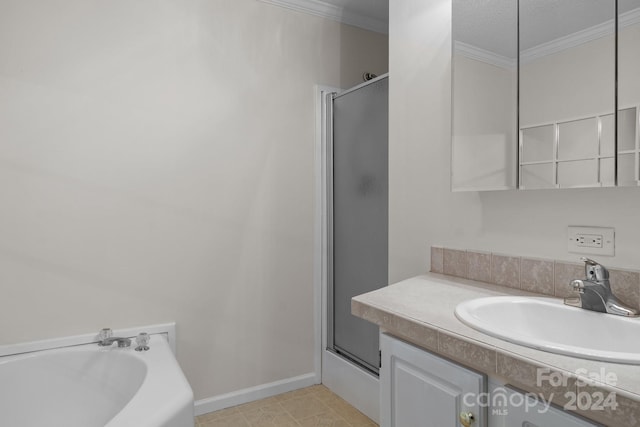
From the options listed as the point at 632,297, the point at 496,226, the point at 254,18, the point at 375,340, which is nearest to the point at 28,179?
the point at 254,18

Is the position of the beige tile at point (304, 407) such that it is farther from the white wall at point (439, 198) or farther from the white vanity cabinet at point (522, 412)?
the white vanity cabinet at point (522, 412)

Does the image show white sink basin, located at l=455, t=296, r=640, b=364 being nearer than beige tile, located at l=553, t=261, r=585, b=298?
Yes

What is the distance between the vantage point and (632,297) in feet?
3.92

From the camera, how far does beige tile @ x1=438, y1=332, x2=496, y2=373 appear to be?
97 centimetres

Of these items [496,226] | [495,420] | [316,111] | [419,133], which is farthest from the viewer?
[316,111]

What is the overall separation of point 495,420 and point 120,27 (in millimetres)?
2394

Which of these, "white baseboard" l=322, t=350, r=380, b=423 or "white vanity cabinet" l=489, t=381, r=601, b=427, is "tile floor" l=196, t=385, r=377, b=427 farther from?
"white vanity cabinet" l=489, t=381, r=601, b=427

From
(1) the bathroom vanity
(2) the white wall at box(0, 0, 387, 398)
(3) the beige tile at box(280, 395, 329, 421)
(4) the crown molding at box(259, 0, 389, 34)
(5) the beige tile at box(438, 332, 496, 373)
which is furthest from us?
(4) the crown molding at box(259, 0, 389, 34)

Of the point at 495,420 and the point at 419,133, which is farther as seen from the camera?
the point at 419,133

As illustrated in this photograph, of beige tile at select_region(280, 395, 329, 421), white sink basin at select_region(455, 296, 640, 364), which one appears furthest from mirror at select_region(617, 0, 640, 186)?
beige tile at select_region(280, 395, 329, 421)

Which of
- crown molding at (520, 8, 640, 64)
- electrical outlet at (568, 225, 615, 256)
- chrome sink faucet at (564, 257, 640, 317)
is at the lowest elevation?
chrome sink faucet at (564, 257, 640, 317)

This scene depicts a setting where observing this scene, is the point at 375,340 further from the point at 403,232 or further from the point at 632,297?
the point at 632,297

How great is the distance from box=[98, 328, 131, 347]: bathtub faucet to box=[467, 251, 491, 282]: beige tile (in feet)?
5.40

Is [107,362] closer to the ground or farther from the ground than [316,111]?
closer to the ground
